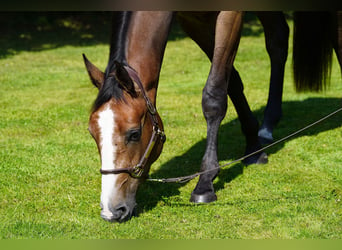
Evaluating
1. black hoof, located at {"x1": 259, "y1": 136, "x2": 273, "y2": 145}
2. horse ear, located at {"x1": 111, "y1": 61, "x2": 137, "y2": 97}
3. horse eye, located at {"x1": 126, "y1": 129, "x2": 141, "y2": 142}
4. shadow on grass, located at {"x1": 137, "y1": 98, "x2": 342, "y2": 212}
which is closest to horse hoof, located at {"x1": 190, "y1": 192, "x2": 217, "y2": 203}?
shadow on grass, located at {"x1": 137, "y1": 98, "x2": 342, "y2": 212}

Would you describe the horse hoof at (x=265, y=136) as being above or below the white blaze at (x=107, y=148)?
below

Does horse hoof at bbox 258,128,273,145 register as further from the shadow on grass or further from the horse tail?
the horse tail

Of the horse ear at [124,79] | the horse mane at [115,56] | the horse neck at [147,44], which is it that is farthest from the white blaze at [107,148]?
the horse neck at [147,44]

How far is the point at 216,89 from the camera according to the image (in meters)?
4.63

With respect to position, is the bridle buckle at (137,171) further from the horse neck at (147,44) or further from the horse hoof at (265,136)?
the horse hoof at (265,136)

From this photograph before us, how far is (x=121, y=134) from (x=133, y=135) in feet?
0.40

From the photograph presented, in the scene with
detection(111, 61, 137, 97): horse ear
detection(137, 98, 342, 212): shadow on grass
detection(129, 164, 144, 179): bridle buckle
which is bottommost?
detection(137, 98, 342, 212): shadow on grass

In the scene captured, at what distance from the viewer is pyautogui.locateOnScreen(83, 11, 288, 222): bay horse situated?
365cm

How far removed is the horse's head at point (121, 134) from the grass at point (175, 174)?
257 millimetres

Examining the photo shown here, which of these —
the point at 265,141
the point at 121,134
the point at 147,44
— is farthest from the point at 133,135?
the point at 265,141

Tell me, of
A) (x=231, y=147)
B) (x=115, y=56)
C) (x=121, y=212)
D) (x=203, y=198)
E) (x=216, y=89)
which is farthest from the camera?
(x=231, y=147)

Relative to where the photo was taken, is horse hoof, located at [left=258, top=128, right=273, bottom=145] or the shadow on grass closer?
the shadow on grass

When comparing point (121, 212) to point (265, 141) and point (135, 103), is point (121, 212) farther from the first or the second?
point (265, 141)

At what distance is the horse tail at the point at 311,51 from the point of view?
20.2 feet
